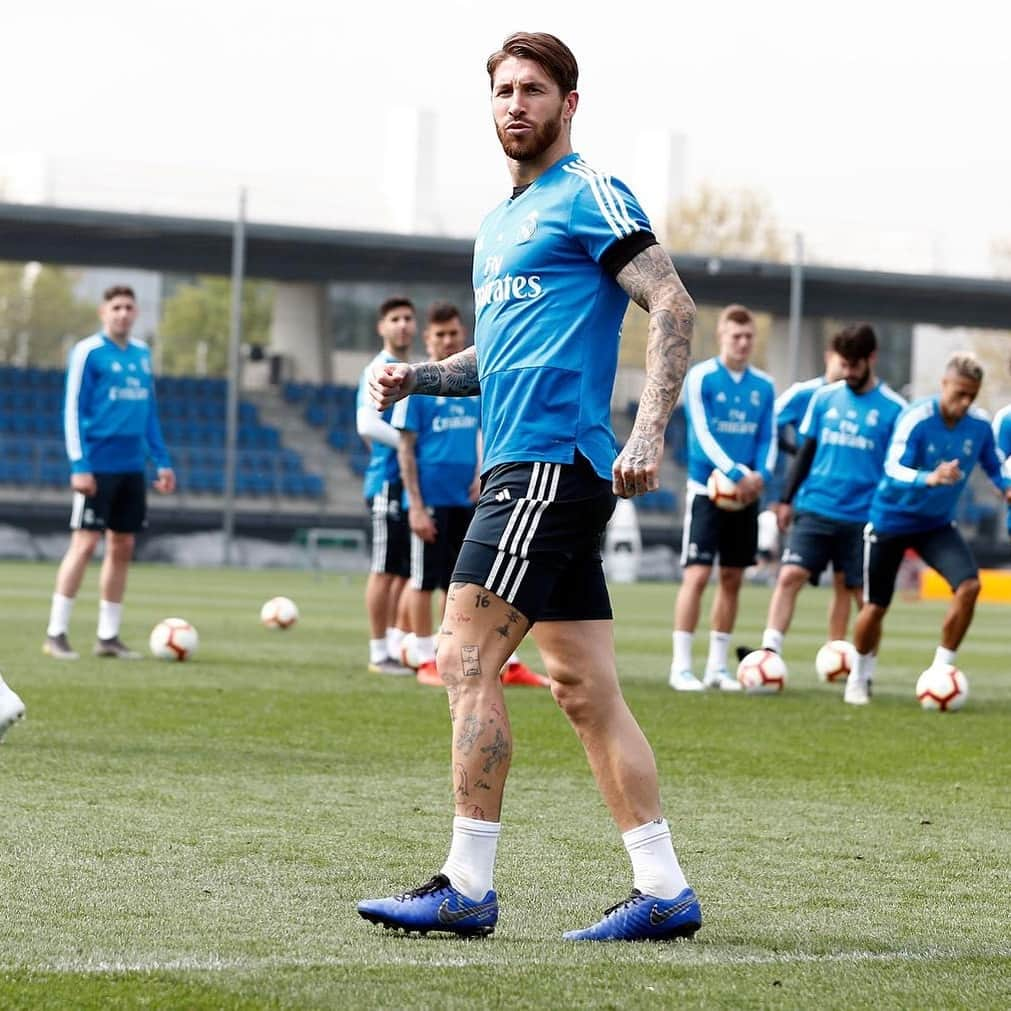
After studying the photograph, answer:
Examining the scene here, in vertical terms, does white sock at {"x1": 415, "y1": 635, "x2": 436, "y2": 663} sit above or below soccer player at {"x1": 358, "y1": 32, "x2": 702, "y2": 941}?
below

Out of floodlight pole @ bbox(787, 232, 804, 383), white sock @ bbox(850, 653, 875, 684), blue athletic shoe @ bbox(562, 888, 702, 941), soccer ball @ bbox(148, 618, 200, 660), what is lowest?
soccer ball @ bbox(148, 618, 200, 660)

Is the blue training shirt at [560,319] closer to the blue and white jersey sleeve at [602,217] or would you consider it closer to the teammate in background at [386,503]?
the blue and white jersey sleeve at [602,217]

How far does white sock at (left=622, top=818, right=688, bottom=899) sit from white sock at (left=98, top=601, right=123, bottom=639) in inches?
342

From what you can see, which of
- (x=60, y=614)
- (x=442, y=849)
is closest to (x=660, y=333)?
(x=442, y=849)

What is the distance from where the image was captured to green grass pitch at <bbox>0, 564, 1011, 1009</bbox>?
3.93 m

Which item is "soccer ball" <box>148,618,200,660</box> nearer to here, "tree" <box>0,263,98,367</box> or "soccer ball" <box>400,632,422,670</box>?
"soccer ball" <box>400,632,422,670</box>

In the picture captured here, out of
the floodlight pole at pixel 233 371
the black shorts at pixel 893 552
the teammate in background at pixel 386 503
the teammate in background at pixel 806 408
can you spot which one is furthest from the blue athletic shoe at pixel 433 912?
the floodlight pole at pixel 233 371

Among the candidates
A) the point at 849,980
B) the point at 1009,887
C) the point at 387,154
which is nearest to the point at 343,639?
the point at 1009,887

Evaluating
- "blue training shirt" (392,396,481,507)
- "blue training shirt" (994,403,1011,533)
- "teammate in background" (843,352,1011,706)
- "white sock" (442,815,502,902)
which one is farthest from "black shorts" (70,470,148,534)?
"white sock" (442,815,502,902)

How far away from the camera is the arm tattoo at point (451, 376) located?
16.5 ft

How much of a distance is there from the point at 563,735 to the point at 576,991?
527 centimetres

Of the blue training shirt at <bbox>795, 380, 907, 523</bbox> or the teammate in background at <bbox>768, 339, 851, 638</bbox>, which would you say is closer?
the blue training shirt at <bbox>795, 380, 907, 523</bbox>

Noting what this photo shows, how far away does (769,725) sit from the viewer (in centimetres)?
981

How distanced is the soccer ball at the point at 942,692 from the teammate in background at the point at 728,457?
137 centimetres
